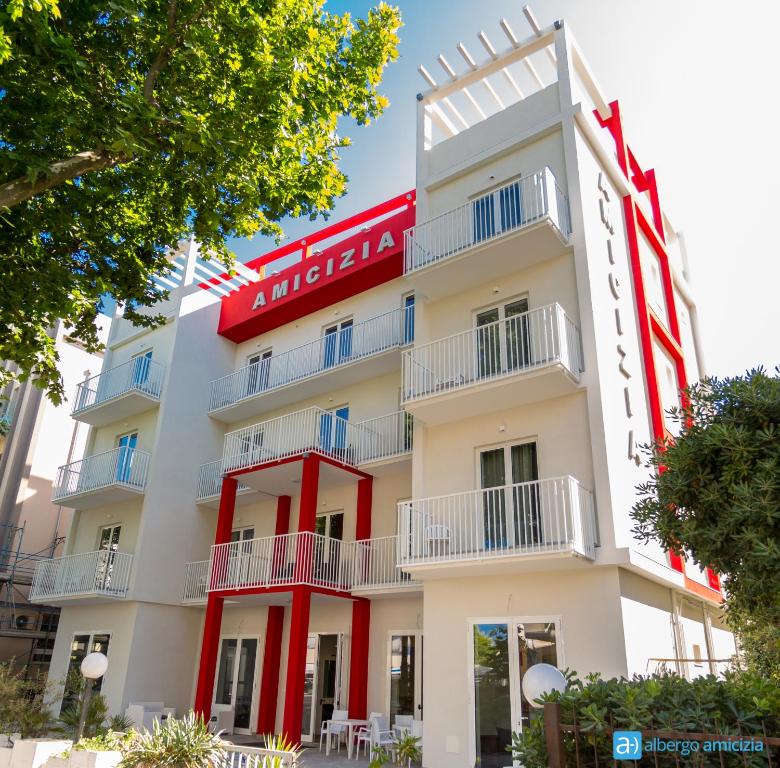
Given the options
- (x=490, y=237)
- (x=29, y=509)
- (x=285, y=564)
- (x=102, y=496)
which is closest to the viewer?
(x=490, y=237)

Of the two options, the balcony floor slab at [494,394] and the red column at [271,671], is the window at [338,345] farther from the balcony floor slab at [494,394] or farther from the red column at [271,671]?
the red column at [271,671]

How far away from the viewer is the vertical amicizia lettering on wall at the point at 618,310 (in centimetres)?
1195

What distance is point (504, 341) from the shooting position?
1227 centimetres

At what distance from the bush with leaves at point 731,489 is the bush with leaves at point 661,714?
3.51ft

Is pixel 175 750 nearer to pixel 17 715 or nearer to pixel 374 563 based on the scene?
pixel 17 715

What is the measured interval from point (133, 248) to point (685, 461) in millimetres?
9135

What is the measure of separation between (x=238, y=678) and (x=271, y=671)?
1.54m

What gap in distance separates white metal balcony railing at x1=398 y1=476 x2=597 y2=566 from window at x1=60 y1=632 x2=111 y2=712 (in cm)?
1075

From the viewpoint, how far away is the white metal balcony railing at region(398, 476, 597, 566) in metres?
9.99

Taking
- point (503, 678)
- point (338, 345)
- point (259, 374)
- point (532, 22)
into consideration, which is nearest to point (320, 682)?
point (503, 678)

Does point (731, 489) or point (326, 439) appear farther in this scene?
point (326, 439)

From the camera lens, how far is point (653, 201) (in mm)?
17438

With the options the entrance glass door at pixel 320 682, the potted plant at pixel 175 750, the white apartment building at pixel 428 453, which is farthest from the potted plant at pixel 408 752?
the potted plant at pixel 175 750

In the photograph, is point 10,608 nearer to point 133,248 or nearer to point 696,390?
point 133,248
